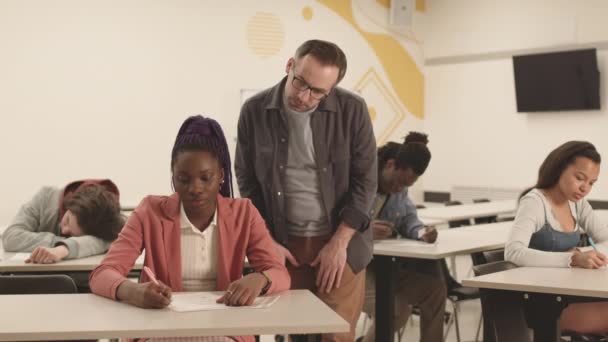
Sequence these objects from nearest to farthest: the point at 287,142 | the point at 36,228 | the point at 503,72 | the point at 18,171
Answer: the point at 287,142 < the point at 36,228 < the point at 18,171 < the point at 503,72

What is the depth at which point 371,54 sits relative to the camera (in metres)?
9.31

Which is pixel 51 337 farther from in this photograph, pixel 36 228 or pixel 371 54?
pixel 371 54

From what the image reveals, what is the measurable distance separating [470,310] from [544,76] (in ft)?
10.8

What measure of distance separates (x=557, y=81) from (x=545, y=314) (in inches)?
235

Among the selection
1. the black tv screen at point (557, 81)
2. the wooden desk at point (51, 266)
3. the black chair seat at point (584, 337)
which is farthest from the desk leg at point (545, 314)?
the black tv screen at point (557, 81)

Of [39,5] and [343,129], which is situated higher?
[39,5]

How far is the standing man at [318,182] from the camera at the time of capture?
2951mm

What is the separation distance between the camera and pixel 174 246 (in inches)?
100

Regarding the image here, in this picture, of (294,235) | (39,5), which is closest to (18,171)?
(39,5)

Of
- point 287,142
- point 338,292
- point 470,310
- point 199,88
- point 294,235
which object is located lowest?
point 470,310

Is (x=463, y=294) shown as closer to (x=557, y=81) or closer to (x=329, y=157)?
(x=329, y=157)

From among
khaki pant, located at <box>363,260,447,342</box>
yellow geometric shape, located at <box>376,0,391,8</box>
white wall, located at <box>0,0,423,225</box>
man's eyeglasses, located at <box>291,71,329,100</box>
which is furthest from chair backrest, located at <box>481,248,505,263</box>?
yellow geometric shape, located at <box>376,0,391,8</box>

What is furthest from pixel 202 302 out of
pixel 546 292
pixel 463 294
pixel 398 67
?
pixel 398 67

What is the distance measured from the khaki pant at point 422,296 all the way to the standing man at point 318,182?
1248 mm
